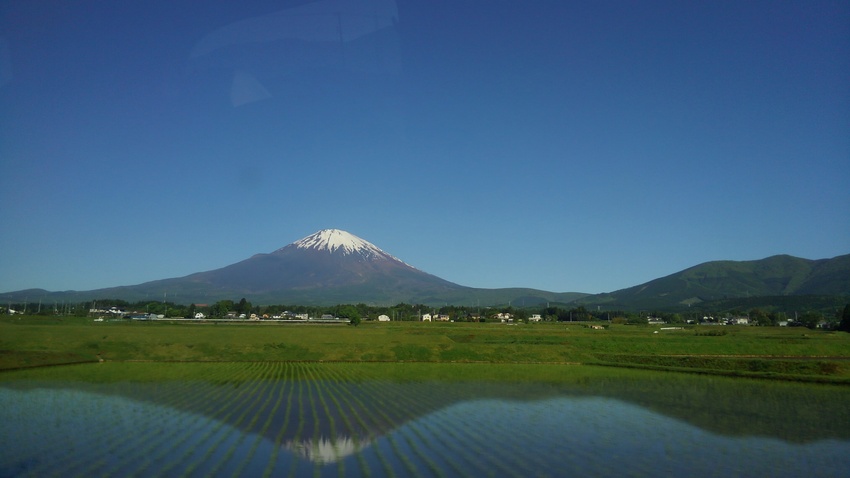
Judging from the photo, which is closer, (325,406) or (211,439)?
(211,439)

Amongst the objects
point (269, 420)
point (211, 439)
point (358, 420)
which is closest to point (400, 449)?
point (358, 420)

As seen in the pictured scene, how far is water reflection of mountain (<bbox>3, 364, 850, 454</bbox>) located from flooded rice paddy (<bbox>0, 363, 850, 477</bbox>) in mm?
85

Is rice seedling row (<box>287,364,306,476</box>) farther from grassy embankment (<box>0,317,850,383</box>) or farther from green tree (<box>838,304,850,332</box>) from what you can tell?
green tree (<box>838,304,850,332</box>)

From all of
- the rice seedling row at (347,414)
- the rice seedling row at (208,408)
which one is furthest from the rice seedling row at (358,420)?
the rice seedling row at (208,408)

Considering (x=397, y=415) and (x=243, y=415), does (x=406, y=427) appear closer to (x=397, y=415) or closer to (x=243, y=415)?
(x=397, y=415)

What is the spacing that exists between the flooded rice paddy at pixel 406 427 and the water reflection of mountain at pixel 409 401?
0.09 meters

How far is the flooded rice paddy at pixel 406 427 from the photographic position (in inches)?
487

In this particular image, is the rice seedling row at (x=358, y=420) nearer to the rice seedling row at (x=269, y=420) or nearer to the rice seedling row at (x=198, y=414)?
the rice seedling row at (x=269, y=420)

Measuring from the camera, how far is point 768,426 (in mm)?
17719

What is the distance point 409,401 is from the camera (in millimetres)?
21750

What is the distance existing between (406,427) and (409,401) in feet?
16.4

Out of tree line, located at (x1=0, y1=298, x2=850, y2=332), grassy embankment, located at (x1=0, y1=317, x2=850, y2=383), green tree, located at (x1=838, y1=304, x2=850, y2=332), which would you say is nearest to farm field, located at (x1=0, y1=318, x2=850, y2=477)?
grassy embankment, located at (x1=0, y1=317, x2=850, y2=383)

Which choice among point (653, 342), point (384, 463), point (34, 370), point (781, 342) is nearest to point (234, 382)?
point (34, 370)

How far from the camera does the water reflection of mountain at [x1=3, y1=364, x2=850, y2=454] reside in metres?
16.3
